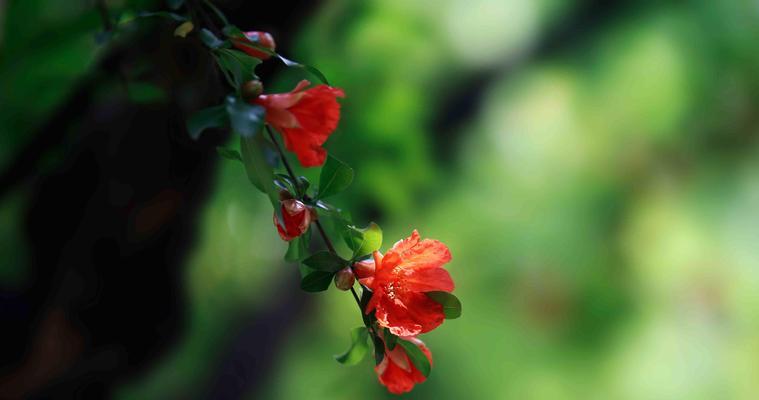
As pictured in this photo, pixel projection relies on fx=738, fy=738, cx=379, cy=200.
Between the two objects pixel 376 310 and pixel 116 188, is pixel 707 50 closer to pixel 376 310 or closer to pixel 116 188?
pixel 116 188

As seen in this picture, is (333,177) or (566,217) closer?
(333,177)

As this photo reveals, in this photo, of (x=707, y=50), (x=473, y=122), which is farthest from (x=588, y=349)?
(x=707, y=50)

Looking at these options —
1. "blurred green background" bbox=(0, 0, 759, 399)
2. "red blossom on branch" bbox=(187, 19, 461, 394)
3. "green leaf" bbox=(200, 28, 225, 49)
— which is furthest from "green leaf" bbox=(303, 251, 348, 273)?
"blurred green background" bbox=(0, 0, 759, 399)

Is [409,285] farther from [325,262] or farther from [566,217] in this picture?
[566,217]

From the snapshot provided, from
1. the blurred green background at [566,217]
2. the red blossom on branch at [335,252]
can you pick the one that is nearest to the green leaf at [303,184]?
the red blossom on branch at [335,252]

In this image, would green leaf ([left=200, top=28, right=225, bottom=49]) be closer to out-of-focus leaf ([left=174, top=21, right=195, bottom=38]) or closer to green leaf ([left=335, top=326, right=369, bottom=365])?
out-of-focus leaf ([left=174, top=21, right=195, bottom=38])

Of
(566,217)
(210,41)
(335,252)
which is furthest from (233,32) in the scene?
(566,217)

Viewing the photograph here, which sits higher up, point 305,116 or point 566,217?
point 305,116
